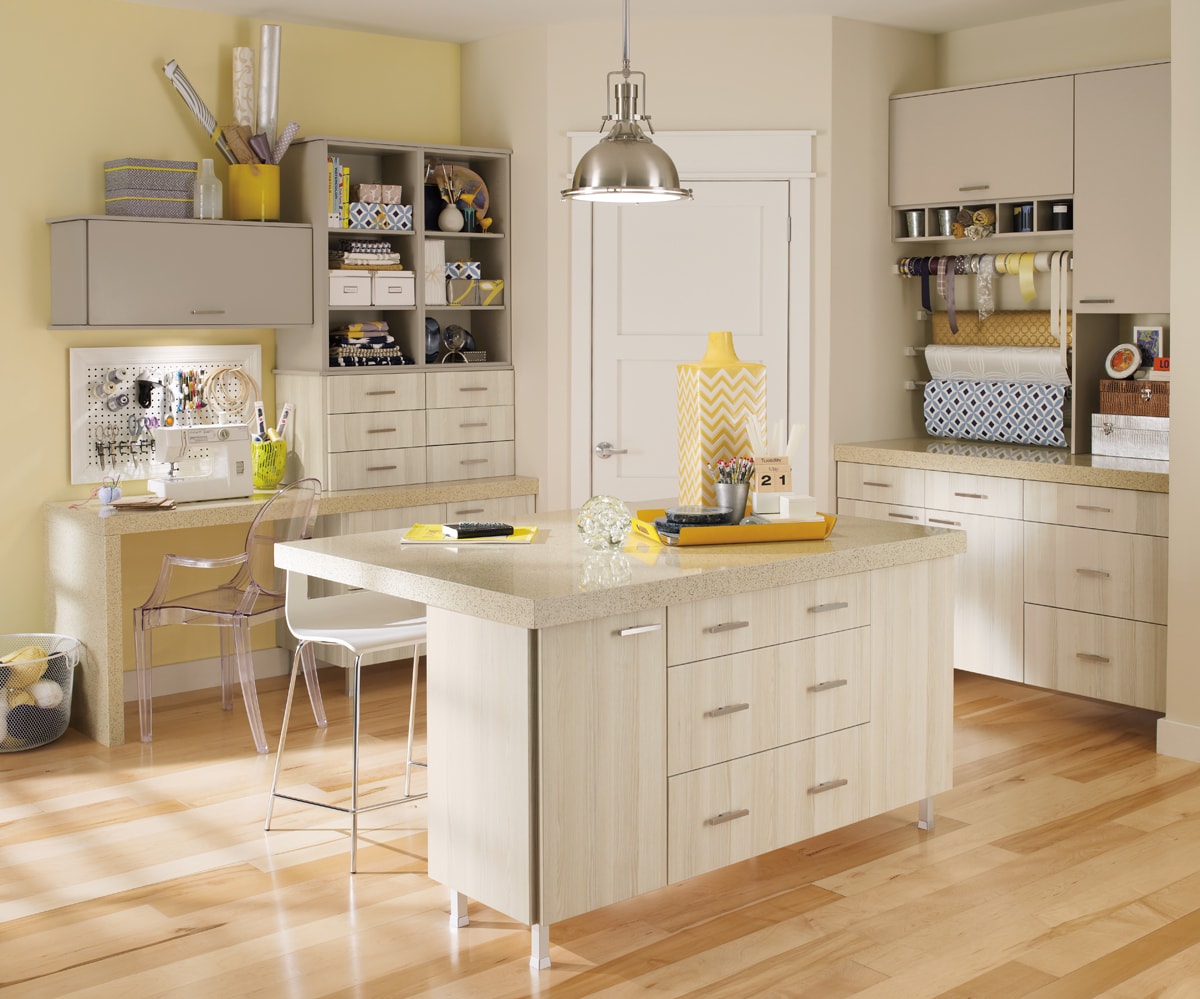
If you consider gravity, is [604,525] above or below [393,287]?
below

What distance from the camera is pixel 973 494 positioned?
16.3 feet

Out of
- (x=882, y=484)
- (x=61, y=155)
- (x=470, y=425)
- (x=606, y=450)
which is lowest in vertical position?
(x=882, y=484)

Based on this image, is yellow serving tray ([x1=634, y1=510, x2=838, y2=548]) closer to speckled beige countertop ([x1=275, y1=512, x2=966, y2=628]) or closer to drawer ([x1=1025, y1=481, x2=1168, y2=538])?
speckled beige countertop ([x1=275, y1=512, x2=966, y2=628])

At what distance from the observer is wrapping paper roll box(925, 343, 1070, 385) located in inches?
203

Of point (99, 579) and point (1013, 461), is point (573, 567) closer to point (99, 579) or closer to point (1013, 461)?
point (99, 579)

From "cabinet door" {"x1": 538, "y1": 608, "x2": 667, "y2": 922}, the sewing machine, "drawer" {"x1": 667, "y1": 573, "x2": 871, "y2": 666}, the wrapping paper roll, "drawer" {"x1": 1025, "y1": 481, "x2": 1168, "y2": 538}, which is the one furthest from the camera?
the wrapping paper roll

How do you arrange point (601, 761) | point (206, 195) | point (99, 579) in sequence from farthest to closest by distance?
point (206, 195) < point (99, 579) < point (601, 761)

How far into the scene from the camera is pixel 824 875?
342cm

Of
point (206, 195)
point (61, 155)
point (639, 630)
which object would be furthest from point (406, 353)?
point (639, 630)

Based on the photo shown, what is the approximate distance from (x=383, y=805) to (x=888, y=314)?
9.97ft

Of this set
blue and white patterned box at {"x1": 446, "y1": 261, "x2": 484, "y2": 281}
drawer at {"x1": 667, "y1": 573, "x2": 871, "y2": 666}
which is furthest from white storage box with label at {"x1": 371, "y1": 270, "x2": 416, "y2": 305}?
drawer at {"x1": 667, "y1": 573, "x2": 871, "y2": 666}

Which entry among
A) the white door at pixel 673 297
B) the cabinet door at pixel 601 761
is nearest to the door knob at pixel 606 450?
the white door at pixel 673 297

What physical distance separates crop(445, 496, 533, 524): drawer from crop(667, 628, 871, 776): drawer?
214 cm

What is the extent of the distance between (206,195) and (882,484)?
2.73 meters
